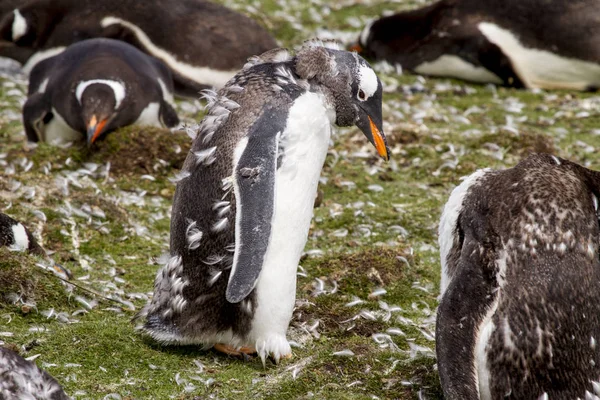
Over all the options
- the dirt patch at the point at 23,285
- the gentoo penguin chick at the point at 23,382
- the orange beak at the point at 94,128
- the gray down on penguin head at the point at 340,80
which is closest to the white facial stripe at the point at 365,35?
the orange beak at the point at 94,128

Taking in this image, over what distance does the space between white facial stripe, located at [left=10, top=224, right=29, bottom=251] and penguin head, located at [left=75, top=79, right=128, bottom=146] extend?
5.98 ft

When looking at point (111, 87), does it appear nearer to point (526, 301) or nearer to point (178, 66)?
point (178, 66)

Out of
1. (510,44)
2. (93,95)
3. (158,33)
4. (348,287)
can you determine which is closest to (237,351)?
(348,287)

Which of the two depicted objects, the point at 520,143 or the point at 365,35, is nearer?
the point at 520,143

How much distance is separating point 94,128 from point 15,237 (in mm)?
1952

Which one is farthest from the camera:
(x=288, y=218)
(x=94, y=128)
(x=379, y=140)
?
(x=94, y=128)

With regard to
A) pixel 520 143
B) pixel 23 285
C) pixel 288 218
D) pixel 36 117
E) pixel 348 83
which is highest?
pixel 348 83

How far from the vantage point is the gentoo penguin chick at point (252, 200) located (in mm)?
3678

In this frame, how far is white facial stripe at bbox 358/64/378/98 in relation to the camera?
398 cm

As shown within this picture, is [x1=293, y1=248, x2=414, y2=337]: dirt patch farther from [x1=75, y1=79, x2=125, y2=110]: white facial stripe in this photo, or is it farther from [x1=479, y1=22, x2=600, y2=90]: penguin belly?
[x1=479, y1=22, x2=600, y2=90]: penguin belly

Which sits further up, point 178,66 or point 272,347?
point 272,347

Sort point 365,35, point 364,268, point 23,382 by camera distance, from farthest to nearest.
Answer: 1. point 365,35
2. point 364,268
3. point 23,382

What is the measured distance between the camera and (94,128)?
633 cm

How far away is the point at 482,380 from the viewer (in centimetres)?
329
